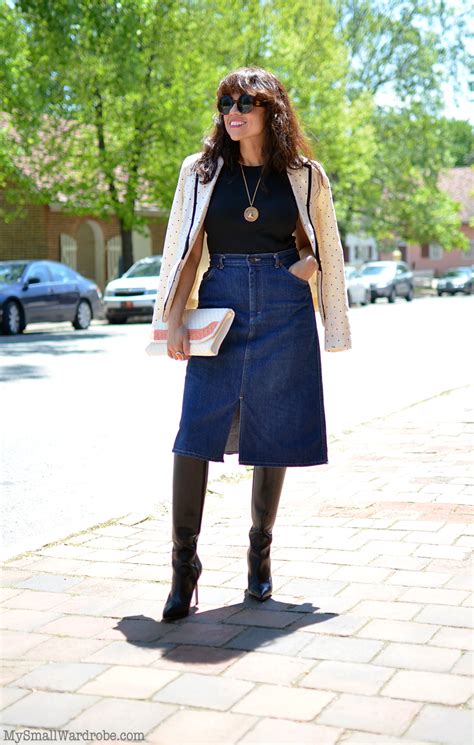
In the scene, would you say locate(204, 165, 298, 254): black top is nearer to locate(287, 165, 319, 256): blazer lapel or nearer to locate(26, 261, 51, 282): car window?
locate(287, 165, 319, 256): blazer lapel

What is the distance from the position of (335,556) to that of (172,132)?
26539mm

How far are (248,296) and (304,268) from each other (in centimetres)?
22

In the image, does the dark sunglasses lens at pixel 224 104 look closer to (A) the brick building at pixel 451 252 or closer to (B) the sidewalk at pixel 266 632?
(B) the sidewalk at pixel 266 632

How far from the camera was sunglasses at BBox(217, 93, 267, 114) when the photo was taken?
13.8ft

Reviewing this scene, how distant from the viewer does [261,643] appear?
12.5ft

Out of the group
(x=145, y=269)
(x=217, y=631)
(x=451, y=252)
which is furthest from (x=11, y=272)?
(x=451, y=252)

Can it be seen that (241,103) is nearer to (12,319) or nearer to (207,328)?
(207,328)

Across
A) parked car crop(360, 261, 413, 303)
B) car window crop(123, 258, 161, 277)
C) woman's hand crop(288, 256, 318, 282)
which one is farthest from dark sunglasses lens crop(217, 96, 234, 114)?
parked car crop(360, 261, 413, 303)

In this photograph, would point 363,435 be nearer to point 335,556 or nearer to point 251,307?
point 335,556

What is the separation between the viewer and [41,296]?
A: 23.8 m

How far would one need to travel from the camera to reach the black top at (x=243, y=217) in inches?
166

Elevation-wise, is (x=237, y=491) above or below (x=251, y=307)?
below

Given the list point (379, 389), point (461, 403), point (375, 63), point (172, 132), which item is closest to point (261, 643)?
point (461, 403)

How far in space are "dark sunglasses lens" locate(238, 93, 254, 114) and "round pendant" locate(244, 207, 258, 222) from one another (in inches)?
13.3
